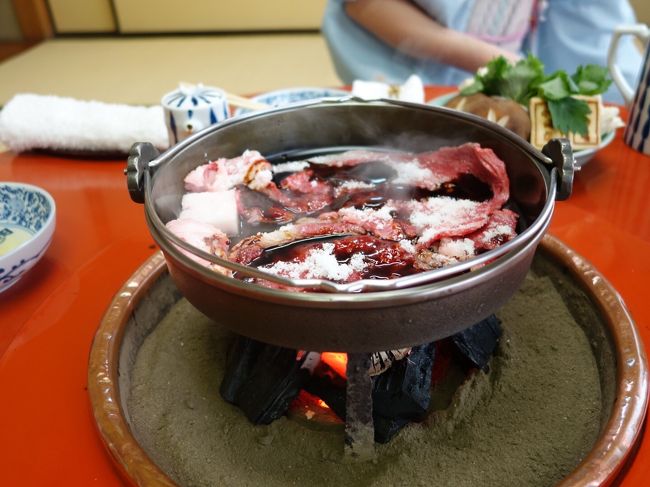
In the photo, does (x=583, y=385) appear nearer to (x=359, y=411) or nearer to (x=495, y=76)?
(x=359, y=411)

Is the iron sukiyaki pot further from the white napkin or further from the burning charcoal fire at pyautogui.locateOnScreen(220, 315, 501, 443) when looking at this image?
the white napkin

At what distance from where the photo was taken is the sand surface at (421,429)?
1250 millimetres

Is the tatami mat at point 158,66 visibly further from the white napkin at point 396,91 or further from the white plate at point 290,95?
the white napkin at point 396,91

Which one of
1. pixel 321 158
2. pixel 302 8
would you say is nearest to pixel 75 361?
pixel 321 158

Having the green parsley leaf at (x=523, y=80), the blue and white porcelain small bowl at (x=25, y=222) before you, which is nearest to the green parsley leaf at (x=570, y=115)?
the green parsley leaf at (x=523, y=80)

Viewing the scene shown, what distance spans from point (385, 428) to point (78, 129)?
5.95 feet

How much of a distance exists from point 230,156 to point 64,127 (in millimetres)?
1137

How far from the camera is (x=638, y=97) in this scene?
7.47 ft

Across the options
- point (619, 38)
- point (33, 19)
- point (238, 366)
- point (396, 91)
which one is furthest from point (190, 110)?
point (33, 19)

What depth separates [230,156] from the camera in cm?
161

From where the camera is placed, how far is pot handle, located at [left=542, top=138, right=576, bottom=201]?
113 cm

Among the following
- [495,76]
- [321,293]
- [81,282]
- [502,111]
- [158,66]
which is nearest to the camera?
[321,293]

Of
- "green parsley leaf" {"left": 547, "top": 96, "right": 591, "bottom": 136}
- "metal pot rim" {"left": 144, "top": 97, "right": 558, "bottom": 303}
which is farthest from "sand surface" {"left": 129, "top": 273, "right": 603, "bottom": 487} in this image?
"green parsley leaf" {"left": 547, "top": 96, "right": 591, "bottom": 136}

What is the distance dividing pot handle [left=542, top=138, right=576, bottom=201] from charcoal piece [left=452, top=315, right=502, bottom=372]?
0.44 m
